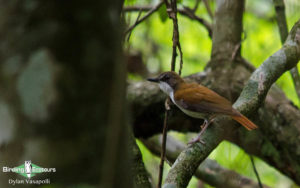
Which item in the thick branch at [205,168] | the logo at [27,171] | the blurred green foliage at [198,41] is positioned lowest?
the thick branch at [205,168]

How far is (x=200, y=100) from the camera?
469 cm

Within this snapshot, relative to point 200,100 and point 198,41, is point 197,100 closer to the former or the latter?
point 200,100

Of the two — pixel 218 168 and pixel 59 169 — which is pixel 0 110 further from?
pixel 218 168

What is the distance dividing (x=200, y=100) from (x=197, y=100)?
1.4 inches

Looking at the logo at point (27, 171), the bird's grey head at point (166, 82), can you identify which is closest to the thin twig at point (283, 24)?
the bird's grey head at point (166, 82)

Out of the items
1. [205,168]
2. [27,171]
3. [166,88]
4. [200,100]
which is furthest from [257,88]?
[27,171]

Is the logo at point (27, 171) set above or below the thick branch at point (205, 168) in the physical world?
above

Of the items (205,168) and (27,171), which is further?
(205,168)

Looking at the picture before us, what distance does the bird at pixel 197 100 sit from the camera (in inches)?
164

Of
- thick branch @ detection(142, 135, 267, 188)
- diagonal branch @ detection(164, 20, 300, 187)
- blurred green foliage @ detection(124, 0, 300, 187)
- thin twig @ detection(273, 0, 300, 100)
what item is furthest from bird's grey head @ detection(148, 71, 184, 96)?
blurred green foliage @ detection(124, 0, 300, 187)

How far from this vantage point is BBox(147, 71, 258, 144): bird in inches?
164

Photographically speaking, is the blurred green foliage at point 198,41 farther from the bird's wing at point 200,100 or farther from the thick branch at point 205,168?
the bird's wing at point 200,100

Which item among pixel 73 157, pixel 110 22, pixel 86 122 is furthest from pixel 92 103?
pixel 110 22

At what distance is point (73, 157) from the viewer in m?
1.33
